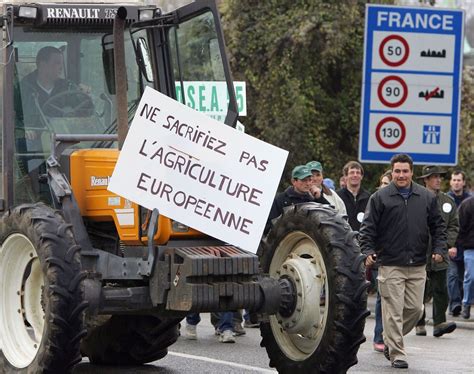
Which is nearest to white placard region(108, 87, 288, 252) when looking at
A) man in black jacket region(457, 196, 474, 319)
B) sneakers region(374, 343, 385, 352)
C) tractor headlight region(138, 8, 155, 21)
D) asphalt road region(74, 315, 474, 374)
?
tractor headlight region(138, 8, 155, 21)

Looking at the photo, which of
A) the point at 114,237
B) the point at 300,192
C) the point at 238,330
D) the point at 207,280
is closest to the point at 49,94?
the point at 114,237

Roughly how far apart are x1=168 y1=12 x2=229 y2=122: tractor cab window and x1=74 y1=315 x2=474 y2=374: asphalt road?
2.38m

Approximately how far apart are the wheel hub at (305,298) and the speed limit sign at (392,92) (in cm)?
573

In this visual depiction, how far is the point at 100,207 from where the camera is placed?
35.7 feet

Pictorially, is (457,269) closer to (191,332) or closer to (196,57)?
(191,332)

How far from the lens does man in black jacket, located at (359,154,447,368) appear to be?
43.7ft

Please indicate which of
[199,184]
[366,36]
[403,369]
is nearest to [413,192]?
[403,369]

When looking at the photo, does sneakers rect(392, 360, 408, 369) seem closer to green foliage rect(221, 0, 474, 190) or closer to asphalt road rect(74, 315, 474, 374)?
asphalt road rect(74, 315, 474, 374)

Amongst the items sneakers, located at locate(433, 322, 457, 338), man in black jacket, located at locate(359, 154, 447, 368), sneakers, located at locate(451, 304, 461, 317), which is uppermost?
man in black jacket, located at locate(359, 154, 447, 368)

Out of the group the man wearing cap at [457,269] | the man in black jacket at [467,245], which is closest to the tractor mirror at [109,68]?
the man in black jacket at [467,245]

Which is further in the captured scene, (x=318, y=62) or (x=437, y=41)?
(x=318, y=62)

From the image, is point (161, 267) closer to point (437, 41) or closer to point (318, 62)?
point (437, 41)

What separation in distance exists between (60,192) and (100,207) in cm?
38

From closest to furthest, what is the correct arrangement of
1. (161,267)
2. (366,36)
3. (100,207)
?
(161,267) → (100,207) → (366,36)
